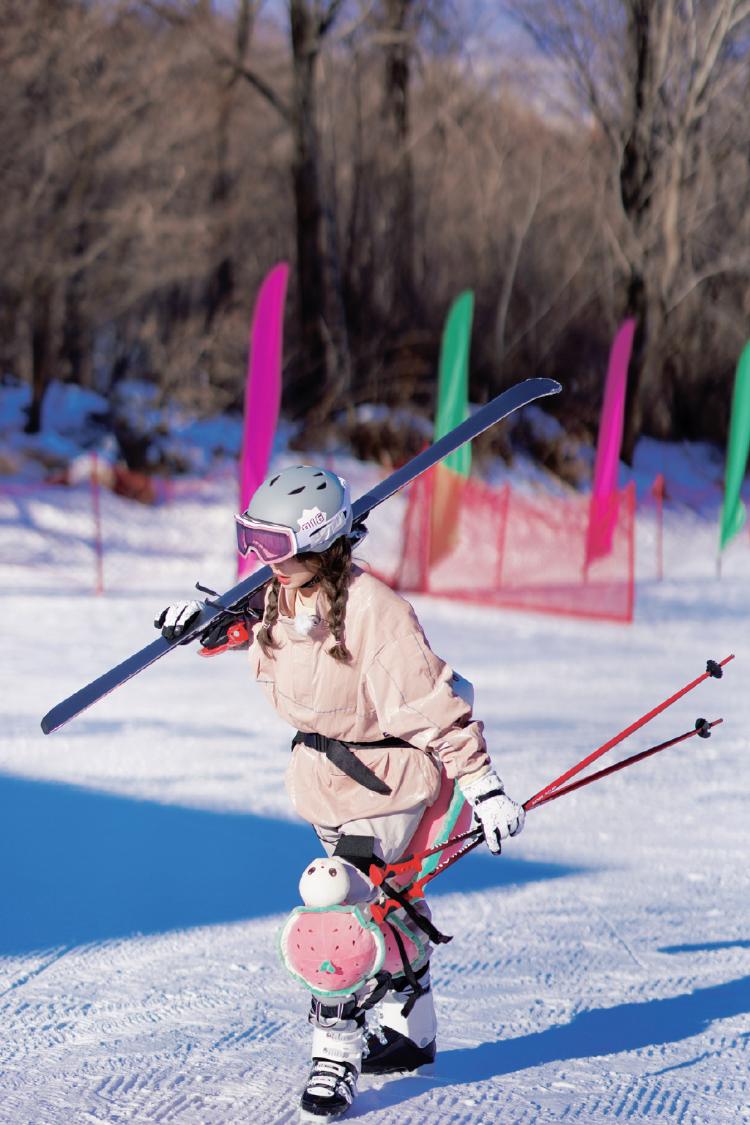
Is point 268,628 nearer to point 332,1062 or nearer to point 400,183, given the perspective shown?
point 332,1062

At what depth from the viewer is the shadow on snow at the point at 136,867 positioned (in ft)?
15.0

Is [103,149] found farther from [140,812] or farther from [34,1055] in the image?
[34,1055]

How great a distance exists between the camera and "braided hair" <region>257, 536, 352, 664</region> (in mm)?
2914

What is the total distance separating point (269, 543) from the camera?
9.53 ft

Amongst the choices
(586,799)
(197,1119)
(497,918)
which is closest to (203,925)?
(497,918)

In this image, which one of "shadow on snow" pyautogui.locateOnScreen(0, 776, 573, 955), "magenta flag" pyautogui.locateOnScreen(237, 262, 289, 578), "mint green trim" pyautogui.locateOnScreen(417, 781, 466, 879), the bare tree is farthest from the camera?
the bare tree

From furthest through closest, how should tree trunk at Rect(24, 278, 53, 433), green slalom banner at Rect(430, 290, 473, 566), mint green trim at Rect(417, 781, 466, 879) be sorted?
1. tree trunk at Rect(24, 278, 53, 433)
2. green slalom banner at Rect(430, 290, 473, 566)
3. mint green trim at Rect(417, 781, 466, 879)

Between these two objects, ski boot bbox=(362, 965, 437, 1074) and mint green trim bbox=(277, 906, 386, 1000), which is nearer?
mint green trim bbox=(277, 906, 386, 1000)

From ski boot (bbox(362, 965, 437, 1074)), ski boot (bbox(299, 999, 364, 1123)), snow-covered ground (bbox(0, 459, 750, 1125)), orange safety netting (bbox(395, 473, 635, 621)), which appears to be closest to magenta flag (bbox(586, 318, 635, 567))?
orange safety netting (bbox(395, 473, 635, 621))

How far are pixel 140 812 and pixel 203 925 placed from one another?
1.47 meters

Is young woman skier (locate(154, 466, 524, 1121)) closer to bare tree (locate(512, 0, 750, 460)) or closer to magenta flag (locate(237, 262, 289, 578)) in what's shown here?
magenta flag (locate(237, 262, 289, 578))

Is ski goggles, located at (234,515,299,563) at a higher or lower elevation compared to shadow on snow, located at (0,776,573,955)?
higher

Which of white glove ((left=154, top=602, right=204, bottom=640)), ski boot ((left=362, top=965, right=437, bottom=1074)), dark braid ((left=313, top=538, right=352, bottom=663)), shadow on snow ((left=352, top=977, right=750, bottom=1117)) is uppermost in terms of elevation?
dark braid ((left=313, top=538, right=352, bottom=663))

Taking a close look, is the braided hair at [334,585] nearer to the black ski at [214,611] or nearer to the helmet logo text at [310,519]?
the helmet logo text at [310,519]
